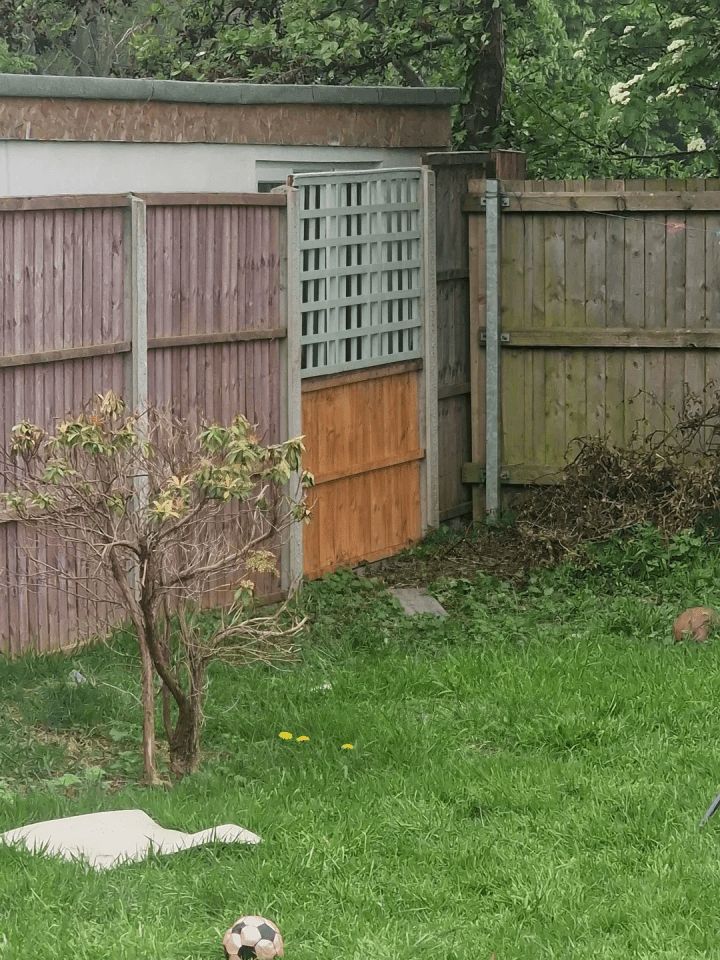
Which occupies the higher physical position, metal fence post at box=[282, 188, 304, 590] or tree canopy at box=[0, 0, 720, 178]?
tree canopy at box=[0, 0, 720, 178]

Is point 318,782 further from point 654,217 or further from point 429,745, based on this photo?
point 654,217

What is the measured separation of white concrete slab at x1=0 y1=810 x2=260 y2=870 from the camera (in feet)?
14.2

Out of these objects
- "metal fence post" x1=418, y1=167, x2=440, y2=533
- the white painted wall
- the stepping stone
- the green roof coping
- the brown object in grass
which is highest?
the green roof coping

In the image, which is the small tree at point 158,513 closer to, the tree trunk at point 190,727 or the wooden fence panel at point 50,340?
the tree trunk at point 190,727

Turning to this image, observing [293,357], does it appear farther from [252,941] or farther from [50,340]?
[252,941]

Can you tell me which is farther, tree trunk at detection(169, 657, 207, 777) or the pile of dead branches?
the pile of dead branches

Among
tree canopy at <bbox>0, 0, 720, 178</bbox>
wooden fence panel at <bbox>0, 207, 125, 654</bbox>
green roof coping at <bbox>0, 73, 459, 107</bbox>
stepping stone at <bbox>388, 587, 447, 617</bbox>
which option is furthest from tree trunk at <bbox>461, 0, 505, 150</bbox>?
wooden fence panel at <bbox>0, 207, 125, 654</bbox>

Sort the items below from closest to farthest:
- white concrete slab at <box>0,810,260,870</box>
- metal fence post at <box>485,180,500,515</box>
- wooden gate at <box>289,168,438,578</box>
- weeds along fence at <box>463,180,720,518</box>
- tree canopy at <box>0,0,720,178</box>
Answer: white concrete slab at <box>0,810,260,870</box>, wooden gate at <box>289,168,438,578</box>, weeds along fence at <box>463,180,720,518</box>, metal fence post at <box>485,180,500,515</box>, tree canopy at <box>0,0,720,178</box>

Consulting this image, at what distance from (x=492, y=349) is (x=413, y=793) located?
525 cm

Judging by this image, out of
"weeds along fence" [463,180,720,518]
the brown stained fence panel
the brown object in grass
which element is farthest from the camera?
"weeds along fence" [463,180,720,518]

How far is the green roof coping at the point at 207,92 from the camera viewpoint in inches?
279

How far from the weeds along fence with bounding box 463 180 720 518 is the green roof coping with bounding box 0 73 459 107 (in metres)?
0.78

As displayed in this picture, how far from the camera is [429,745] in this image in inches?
216

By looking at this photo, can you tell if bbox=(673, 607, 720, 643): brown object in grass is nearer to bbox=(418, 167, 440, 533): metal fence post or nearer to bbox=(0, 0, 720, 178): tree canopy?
bbox=(418, 167, 440, 533): metal fence post
